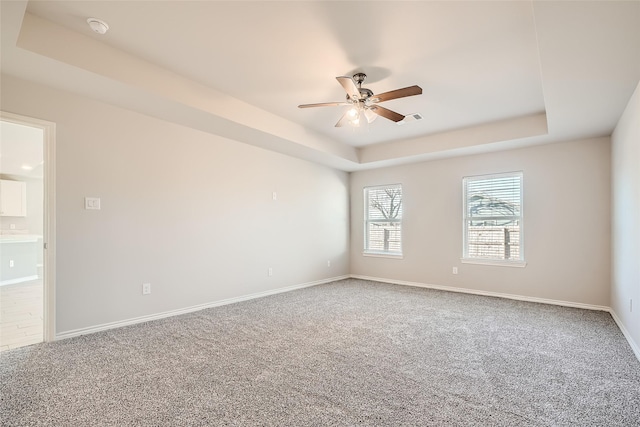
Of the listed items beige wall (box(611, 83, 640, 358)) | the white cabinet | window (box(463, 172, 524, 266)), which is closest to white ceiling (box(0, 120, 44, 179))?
the white cabinet

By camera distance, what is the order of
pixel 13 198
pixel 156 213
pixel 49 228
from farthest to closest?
pixel 13 198, pixel 156 213, pixel 49 228

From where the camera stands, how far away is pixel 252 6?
86.4 inches

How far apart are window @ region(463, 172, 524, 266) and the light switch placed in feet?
17.2

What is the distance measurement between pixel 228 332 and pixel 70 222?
1903mm

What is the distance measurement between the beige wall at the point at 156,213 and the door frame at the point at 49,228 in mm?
48

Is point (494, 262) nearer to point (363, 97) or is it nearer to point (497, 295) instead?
point (497, 295)

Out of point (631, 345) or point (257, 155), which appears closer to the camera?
point (631, 345)

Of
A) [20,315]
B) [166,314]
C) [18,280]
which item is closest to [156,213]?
[166,314]

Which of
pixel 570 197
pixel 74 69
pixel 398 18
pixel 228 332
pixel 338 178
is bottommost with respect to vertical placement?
pixel 228 332

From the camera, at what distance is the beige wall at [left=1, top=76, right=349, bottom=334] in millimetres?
3102

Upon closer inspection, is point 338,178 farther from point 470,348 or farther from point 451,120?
point 470,348

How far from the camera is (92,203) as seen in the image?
3264 millimetres

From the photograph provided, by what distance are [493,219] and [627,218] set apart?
1939mm

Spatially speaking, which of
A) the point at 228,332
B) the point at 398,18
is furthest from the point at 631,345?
the point at 228,332
